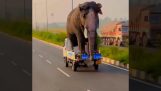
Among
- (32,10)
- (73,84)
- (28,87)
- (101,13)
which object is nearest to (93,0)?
(101,13)

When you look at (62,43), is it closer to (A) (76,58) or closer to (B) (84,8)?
(A) (76,58)

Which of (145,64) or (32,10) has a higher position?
(32,10)

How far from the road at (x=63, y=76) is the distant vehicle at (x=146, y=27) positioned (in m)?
0.30

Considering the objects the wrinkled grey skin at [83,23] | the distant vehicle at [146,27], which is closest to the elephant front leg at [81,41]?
the wrinkled grey skin at [83,23]

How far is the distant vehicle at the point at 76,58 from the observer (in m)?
2.54

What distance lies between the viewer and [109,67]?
98.7 inches

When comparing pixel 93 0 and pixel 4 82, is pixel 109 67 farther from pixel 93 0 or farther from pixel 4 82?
pixel 4 82

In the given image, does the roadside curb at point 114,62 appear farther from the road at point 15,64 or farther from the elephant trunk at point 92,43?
the road at point 15,64

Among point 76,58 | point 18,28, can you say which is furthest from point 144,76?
point 18,28

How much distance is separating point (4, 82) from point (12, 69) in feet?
1.11

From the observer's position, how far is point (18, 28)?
2887 millimetres

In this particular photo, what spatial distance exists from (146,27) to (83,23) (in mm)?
522

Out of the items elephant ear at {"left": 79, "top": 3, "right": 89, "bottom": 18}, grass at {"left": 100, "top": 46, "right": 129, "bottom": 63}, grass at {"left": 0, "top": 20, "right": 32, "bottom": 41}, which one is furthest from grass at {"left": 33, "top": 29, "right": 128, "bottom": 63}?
elephant ear at {"left": 79, "top": 3, "right": 89, "bottom": 18}

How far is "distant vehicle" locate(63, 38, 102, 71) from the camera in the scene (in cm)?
254
